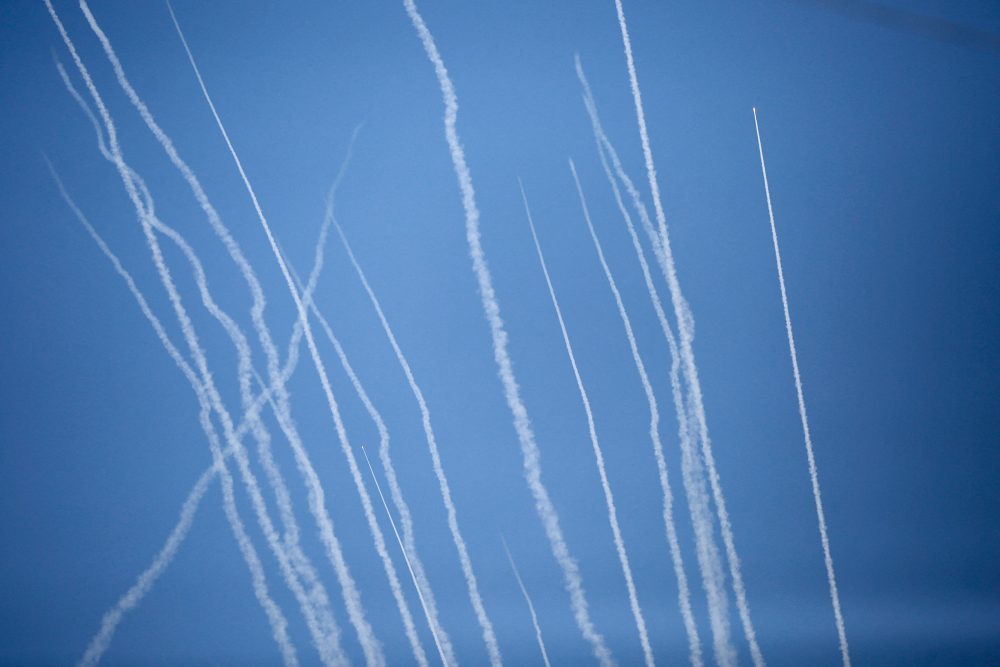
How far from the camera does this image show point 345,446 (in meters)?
0.96

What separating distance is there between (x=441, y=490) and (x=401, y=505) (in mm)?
82

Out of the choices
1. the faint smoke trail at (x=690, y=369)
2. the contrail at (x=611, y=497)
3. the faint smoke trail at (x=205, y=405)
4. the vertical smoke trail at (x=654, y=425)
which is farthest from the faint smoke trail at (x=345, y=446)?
the faint smoke trail at (x=690, y=369)

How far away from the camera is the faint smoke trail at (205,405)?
3.12 feet

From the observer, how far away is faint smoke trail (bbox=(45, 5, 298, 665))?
95cm

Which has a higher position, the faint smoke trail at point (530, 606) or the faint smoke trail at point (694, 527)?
the faint smoke trail at point (694, 527)

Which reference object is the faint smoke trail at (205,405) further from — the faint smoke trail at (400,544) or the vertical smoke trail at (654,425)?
the vertical smoke trail at (654,425)

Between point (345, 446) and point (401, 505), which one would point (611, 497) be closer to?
point (401, 505)

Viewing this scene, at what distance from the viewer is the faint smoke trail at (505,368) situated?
0.95 m

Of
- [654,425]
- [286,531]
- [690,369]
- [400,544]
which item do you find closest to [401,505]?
[400,544]

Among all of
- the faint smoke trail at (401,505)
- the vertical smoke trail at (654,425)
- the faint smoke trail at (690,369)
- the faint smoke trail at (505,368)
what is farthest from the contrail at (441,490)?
the faint smoke trail at (690,369)

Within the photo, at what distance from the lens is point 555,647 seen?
967 millimetres

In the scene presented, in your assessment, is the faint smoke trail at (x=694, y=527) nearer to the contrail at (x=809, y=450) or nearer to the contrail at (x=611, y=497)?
the contrail at (x=611, y=497)

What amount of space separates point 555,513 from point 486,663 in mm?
322

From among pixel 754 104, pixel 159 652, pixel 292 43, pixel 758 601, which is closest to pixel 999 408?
pixel 758 601
